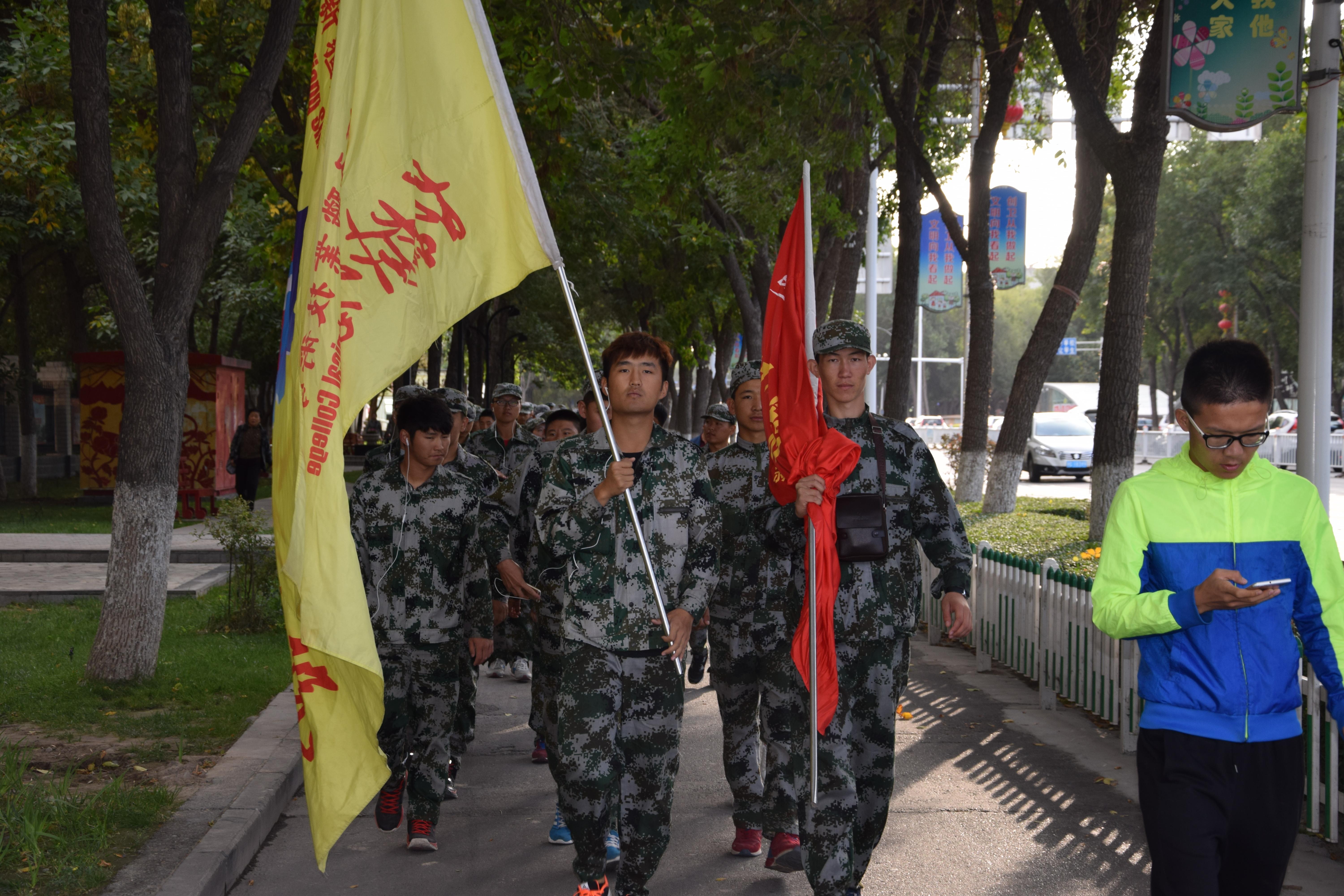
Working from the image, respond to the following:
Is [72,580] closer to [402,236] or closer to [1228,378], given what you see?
[402,236]

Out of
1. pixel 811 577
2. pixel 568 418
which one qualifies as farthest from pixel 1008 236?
pixel 811 577

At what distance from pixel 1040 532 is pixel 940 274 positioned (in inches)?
334

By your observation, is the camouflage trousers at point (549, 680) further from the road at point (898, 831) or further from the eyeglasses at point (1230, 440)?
the eyeglasses at point (1230, 440)

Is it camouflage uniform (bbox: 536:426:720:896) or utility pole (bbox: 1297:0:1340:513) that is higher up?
utility pole (bbox: 1297:0:1340:513)

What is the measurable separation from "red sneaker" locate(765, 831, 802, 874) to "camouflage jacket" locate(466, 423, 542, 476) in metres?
3.57

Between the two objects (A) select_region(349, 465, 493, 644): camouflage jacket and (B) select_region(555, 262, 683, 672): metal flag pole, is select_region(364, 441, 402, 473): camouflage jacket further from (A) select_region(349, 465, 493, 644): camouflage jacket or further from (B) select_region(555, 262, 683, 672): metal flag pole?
(B) select_region(555, 262, 683, 672): metal flag pole

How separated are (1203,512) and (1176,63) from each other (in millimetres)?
7519

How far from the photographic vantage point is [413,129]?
4461mm

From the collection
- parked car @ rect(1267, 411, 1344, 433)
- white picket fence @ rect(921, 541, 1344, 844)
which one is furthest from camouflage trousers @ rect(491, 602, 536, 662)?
parked car @ rect(1267, 411, 1344, 433)

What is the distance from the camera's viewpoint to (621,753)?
15.2 ft

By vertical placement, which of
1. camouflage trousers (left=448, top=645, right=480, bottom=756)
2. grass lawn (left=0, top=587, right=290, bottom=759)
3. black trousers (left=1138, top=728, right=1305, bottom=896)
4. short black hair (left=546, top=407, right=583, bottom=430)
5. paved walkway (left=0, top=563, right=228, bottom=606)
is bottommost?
paved walkway (left=0, top=563, right=228, bottom=606)

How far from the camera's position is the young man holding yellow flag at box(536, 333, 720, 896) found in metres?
4.56

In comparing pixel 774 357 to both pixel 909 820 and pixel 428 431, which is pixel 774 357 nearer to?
pixel 428 431

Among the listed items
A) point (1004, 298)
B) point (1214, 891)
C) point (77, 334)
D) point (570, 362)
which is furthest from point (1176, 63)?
point (1004, 298)
